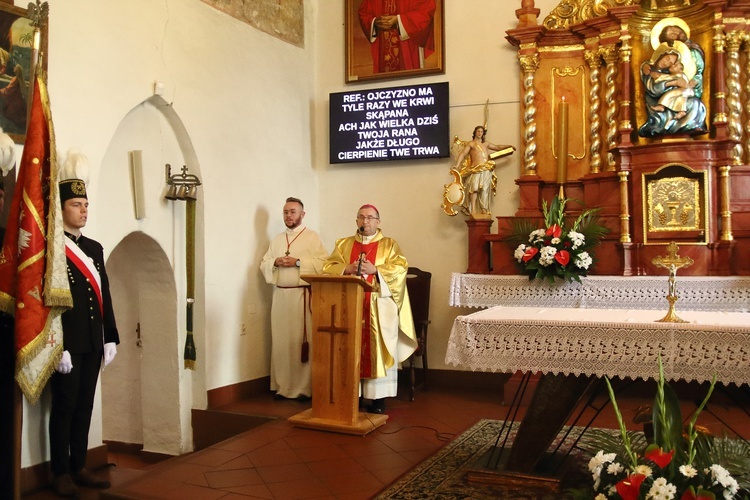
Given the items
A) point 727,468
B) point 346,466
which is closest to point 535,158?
point 346,466

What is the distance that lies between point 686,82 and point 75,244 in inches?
200

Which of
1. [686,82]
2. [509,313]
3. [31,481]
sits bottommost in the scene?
[31,481]

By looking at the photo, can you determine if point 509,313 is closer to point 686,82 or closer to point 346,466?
point 346,466

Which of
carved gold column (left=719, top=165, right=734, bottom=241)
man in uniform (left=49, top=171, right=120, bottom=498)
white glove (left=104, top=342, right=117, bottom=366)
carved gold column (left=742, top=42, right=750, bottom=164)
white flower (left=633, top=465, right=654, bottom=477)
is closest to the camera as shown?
white flower (left=633, top=465, right=654, bottom=477)

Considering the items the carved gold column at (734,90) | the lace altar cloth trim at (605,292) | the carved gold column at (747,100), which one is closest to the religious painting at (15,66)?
the lace altar cloth trim at (605,292)

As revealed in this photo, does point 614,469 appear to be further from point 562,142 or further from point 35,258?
point 562,142

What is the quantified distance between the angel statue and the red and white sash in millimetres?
3539

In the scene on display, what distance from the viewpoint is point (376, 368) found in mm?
5680

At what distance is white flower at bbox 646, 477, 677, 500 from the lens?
218cm

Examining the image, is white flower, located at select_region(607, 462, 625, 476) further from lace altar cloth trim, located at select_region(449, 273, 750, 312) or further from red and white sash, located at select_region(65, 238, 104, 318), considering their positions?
lace altar cloth trim, located at select_region(449, 273, 750, 312)

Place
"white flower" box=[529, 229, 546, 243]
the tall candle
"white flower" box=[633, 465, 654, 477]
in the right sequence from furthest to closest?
the tall candle → "white flower" box=[529, 229, 546, 243] → "white flower" box=[633, 465, 654, 477]

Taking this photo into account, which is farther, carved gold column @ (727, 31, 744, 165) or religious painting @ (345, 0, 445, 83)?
religious painting @ (345, 0, 445, 83)

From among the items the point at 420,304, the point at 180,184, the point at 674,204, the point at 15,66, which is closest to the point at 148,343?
the point at 180,184

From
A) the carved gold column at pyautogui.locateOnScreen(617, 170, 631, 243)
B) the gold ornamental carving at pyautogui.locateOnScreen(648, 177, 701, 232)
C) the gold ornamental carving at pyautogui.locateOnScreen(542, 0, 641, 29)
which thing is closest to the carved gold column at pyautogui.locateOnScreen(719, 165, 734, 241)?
the gold ornamental carving at pyautogui.locateOnScreen(648, 177, 701, 232)
